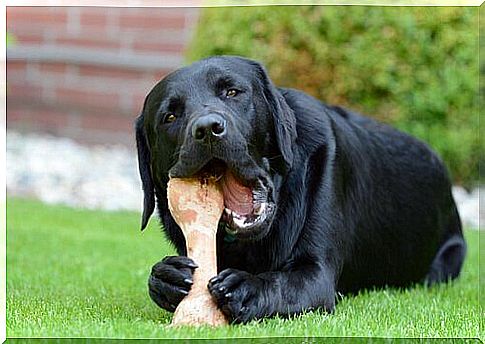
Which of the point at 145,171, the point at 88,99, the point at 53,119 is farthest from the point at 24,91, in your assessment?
the point at 145,171

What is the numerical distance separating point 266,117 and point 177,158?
0.33 m

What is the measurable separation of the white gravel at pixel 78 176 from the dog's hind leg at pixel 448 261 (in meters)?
1.84

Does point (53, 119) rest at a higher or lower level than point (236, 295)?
lower

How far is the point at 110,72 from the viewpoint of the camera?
916 cm

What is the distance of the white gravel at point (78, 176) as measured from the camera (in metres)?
6.73

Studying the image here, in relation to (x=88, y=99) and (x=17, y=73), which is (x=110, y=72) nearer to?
(x=88, y=99)

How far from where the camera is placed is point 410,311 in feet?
9.73

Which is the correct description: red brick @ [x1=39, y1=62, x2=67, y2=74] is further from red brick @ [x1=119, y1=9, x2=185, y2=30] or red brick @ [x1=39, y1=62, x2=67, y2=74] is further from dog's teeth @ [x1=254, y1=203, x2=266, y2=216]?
dog's teeth @ [x1=254, y1=203, x2=266, y2=216]

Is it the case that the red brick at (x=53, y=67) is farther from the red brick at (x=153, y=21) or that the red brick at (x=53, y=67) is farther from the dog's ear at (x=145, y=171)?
the dog's ear at (x=145, y=171)

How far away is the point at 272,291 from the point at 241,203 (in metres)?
0.26

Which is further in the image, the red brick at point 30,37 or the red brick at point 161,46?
the red brick at point 30,37

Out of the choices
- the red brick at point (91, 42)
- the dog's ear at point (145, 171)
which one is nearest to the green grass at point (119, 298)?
the dog's ear at point (145, 171)

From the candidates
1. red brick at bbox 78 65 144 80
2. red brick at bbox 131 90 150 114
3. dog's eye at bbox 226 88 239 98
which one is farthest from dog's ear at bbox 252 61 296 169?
red brick at bbox 78 65 144 80

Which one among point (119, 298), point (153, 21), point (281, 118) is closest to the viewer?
point (281, 118)
